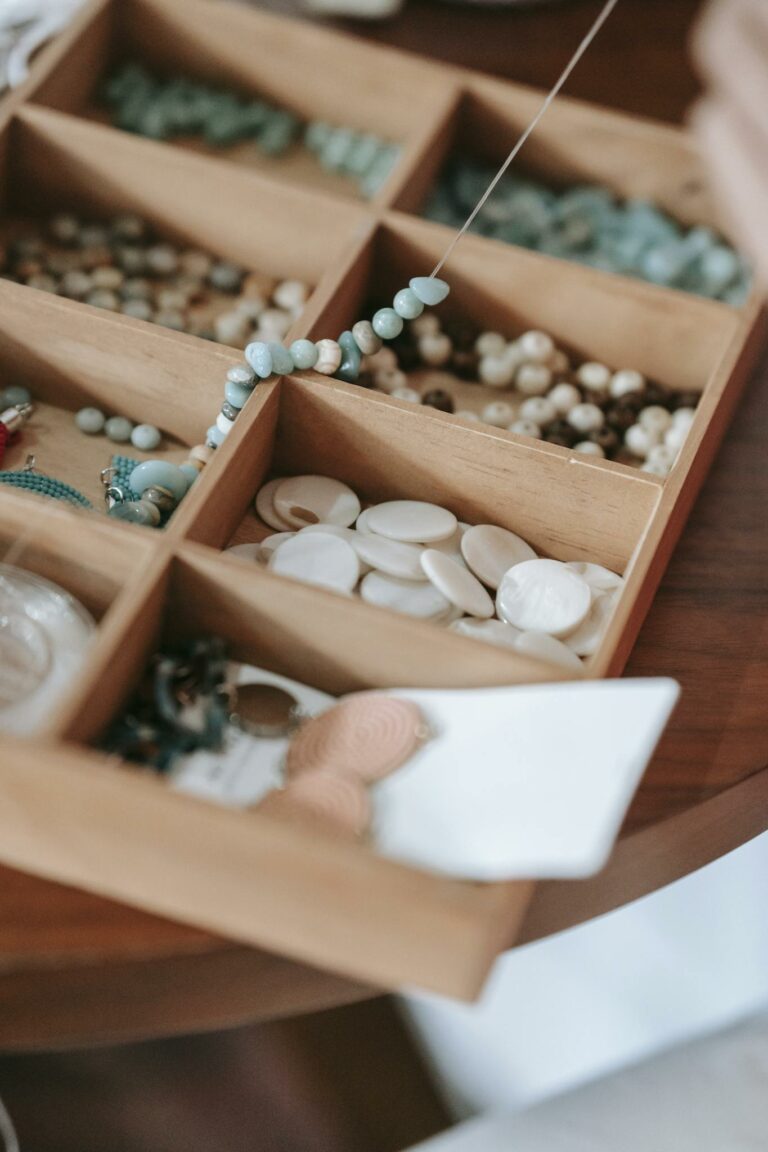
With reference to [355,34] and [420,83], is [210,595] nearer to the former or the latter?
[420,83]

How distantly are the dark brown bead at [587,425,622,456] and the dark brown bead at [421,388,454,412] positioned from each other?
16 cm

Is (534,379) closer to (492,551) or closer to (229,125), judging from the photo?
(492,551)

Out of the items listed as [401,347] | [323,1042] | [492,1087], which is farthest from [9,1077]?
[401,347]

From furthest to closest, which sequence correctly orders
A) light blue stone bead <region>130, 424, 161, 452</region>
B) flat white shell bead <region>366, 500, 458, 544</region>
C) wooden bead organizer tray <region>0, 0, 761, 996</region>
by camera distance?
light blue stone bead <region>130, 424, 161, 452</region>
flat white shell bead <region>366, 500, 458, 544</region>
wooden bead organizer tray <region>0, 0, 761, 996</region>

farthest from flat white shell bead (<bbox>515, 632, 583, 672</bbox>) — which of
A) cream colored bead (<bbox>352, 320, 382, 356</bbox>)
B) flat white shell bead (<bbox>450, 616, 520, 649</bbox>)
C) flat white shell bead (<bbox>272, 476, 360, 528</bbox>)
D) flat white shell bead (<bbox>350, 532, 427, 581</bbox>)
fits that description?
cream colored bead (<bbox>352, 320, 382, 356</bbox>)

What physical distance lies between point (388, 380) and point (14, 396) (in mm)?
402

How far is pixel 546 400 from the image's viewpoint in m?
1.31

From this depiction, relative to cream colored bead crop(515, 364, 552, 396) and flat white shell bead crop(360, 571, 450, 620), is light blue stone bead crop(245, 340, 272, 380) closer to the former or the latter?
flat white shell bead crop(360, 571, 450, 620)

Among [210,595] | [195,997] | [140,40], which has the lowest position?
[195,997]

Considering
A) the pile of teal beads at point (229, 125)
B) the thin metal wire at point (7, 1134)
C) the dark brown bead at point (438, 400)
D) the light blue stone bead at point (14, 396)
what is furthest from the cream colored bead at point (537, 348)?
the thin metal wire at point (7, 1134)

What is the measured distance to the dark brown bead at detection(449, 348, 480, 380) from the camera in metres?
1.33

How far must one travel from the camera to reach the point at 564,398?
4.25 feet

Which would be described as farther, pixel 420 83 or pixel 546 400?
pixel 420 83

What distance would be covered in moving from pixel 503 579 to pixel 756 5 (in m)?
0.51
